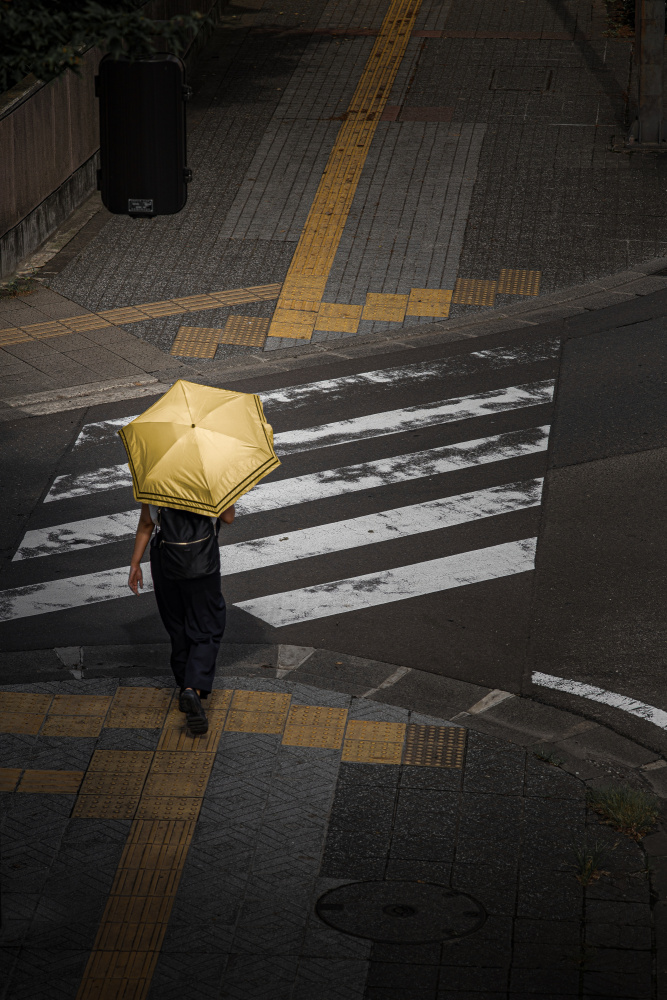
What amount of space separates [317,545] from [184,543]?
9.01ft

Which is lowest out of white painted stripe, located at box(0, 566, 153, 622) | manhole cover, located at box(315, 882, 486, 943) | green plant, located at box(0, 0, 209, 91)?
white painted stripe, located at box(0, 566, 153, 622)

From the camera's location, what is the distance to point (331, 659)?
26.7 ft

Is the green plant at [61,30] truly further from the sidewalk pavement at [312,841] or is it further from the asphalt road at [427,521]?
the asphalt road at [427,521]

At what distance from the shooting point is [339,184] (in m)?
17.2

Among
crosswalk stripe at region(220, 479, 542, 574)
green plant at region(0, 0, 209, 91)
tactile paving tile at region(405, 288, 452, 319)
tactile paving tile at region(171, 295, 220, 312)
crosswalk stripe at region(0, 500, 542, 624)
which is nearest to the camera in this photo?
green plant at region(0, 0, 209, 91)

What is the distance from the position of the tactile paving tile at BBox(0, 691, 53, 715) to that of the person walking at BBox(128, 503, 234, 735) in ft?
2.68

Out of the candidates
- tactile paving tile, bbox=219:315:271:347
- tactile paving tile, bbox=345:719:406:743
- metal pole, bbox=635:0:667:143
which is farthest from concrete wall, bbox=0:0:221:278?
tactile paving tile, bbox=345:719:406:743

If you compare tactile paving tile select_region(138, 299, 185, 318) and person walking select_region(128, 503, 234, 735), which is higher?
person walking select_region(128, 503, 234, 735)

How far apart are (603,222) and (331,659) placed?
32.1ft

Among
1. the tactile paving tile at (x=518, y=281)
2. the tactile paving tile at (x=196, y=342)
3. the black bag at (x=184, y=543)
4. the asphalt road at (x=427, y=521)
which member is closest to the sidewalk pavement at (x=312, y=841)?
the asphalt road at (x=427, y=521)

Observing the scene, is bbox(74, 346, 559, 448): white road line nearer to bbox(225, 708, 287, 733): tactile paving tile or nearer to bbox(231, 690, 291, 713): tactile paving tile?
bbox(231, 690, 291, 713): tactile paving tile

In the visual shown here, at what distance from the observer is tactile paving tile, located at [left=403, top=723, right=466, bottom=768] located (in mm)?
7009

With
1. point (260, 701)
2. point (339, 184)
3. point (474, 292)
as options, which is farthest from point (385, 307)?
point (260, 701)

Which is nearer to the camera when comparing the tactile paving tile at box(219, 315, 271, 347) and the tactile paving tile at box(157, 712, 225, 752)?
the tactile paving tile at box(157, 712, 225, 752)
